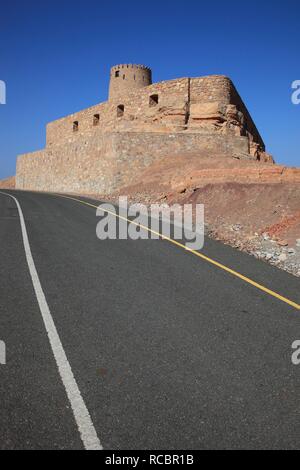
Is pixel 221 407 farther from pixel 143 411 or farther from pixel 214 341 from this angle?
pixel 214 341

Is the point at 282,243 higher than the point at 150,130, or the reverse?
the point at 150,130

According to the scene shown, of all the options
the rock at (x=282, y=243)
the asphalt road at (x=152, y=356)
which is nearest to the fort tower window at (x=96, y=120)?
the rock at (x=282, y=243)

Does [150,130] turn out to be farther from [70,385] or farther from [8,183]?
[8,183]

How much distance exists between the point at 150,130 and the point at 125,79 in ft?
42.7

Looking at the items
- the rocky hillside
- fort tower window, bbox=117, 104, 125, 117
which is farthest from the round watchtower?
the rocky hillside

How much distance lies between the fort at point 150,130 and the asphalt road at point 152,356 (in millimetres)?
24687

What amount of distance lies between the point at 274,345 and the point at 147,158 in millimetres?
28663

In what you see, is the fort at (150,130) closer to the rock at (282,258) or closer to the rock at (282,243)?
the rock at (282,243)

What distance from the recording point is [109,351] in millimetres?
4738

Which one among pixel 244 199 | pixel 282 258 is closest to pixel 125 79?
pixel 244 199

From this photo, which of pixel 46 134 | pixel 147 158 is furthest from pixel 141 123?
pixel 46 134

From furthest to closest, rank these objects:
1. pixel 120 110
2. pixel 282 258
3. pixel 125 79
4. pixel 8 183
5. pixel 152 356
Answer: pixel 8 183
pixel 125 79
pixel 120 110
pixel 282 258
pixel 152 356

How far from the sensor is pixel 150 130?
35281 millimetres

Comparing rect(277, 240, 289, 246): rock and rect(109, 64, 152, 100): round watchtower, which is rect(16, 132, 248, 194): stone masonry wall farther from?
rect(277, 240, 289, 246): rock
